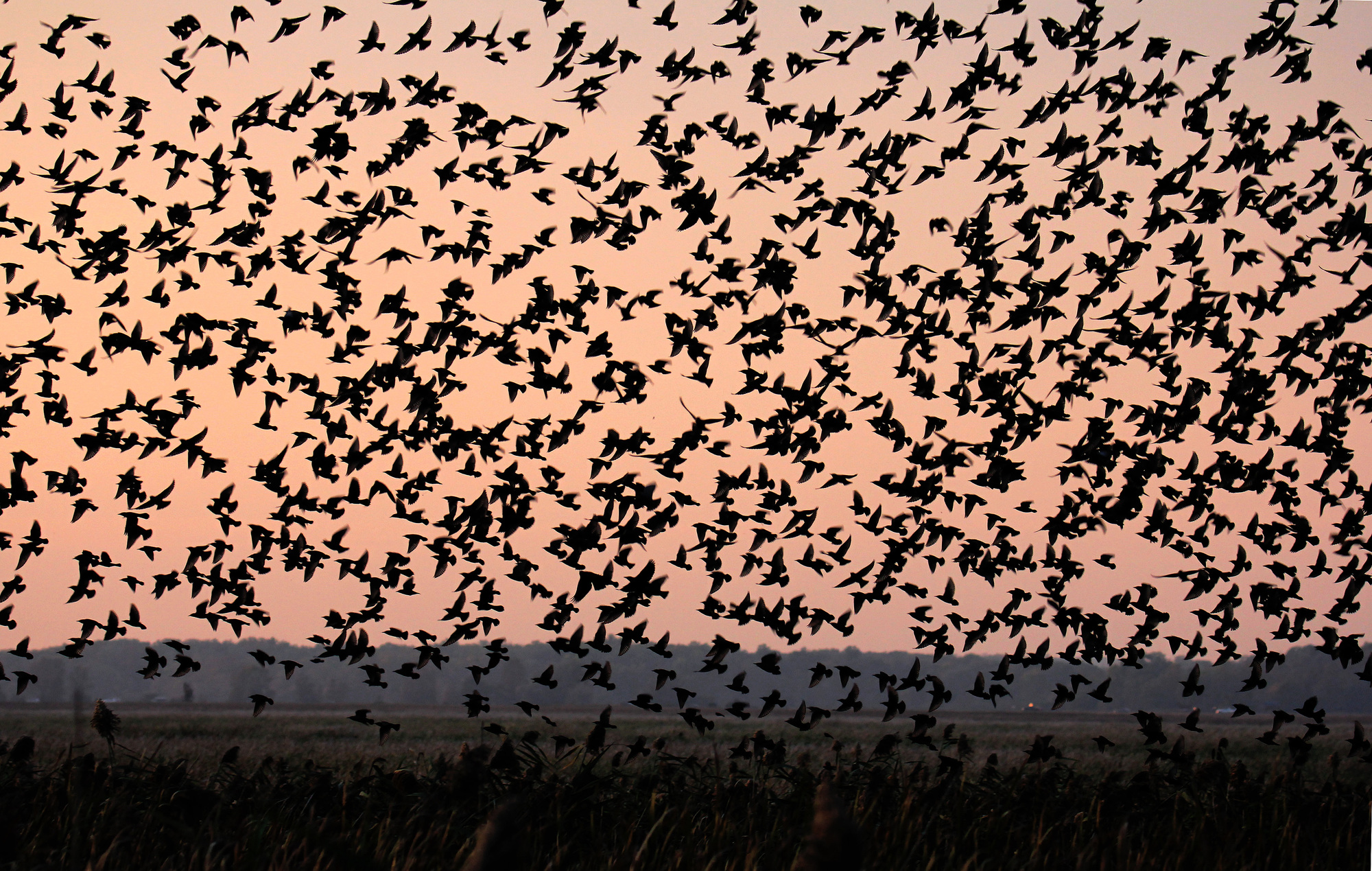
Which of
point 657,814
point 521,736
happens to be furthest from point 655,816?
point 521,736

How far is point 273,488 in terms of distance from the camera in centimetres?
1474

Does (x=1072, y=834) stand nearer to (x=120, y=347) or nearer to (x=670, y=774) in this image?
(x=670, y=774)

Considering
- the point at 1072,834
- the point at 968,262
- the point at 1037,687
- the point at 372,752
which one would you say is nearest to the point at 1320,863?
the point at 1072,834

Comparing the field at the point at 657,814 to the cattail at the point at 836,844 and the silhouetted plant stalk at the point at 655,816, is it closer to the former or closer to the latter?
the silhouetted plant stalk at the point at 655,816

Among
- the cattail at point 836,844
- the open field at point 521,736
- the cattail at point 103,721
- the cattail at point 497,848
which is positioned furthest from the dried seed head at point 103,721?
the cattail at point 836,844

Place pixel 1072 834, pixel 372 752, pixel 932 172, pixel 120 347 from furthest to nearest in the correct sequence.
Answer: pixel 372 752
pixel 932 172
pixel 120 347
pixel 1072 834

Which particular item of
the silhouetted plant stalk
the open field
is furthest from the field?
the open field

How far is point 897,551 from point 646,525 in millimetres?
3121

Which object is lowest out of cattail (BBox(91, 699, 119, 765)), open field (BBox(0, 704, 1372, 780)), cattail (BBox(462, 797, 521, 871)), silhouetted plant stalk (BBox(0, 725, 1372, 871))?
open field (BBox(0, 704, 1372, 780))

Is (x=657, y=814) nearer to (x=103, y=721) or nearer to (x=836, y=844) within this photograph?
(x=103, y=721)

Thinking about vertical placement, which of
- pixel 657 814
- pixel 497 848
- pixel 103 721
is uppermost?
pixel 497 848

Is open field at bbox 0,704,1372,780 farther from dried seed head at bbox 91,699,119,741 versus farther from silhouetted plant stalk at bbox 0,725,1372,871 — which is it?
dried seed head at bbox 91,699,119,741

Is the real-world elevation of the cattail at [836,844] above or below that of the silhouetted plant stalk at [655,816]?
above

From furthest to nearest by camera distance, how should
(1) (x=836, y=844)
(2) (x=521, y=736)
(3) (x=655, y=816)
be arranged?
(2) (x=521, y=736), (3) (x=655, y=816), (1) (x=836, y=844)
